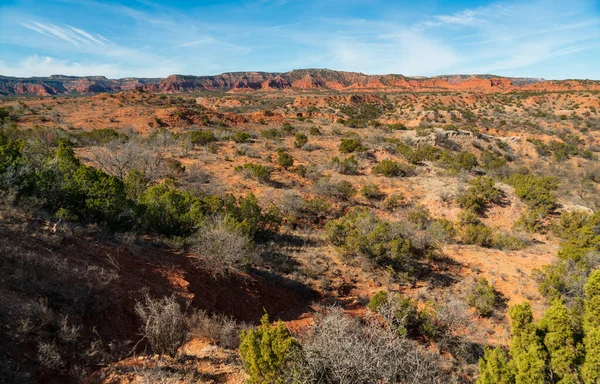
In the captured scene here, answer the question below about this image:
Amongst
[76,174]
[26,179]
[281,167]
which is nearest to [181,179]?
[281,167]

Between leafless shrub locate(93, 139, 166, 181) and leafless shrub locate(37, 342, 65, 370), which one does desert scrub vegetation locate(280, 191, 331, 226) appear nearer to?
leafless shrub locate(93, 139, 166, 181)

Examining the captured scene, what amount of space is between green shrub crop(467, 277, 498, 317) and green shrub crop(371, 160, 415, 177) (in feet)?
31.9

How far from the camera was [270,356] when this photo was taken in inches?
150

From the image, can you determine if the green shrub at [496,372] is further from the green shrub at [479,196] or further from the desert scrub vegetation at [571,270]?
the green shrub at [479,196]

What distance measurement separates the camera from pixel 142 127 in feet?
90.3

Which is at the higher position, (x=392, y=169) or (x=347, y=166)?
(x=347, y=166)

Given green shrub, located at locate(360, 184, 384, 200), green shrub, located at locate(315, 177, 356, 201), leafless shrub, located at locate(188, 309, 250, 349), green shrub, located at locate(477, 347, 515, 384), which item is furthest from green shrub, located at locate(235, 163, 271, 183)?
green shrub, located at locate(477, 347, 515, 384)

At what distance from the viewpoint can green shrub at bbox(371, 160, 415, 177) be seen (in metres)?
18.1

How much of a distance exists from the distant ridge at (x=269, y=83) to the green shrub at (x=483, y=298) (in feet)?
298

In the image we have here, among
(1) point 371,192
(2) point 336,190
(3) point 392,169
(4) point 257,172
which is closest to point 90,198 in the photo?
(4) point 257,172

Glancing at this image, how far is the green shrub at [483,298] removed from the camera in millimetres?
8336

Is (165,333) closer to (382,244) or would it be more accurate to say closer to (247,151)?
(382,244)

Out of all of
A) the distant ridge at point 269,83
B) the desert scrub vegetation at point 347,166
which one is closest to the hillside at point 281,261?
the desert scrub vegetation at point 347,166

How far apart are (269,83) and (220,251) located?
121789 millimetres
